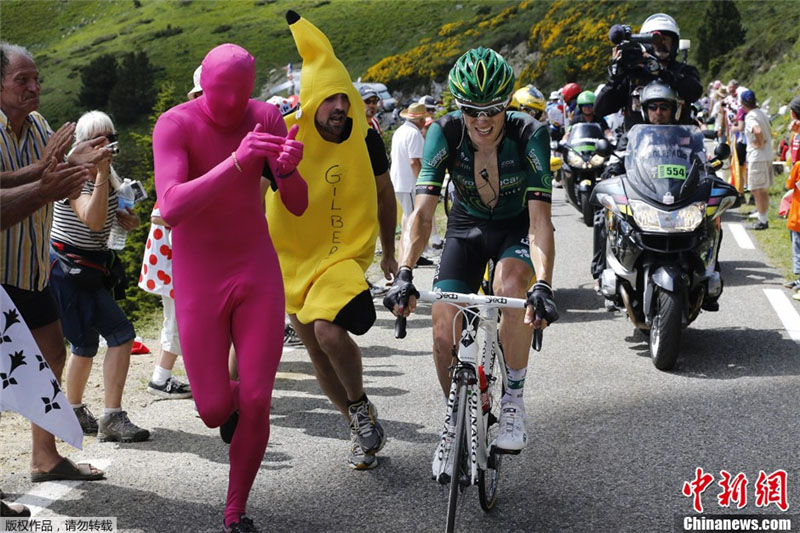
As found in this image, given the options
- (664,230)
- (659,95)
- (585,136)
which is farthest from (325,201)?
(585,136)

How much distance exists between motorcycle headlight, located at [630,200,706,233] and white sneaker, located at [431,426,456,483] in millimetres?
3878

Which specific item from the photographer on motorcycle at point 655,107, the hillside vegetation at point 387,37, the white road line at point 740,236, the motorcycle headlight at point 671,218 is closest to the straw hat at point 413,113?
the white road line at point 740,236

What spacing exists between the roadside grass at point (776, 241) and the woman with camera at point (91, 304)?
25.0ft

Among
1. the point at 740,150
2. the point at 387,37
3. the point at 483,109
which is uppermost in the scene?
the point at 387,37

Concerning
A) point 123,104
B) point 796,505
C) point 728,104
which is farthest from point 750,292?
point 123,104

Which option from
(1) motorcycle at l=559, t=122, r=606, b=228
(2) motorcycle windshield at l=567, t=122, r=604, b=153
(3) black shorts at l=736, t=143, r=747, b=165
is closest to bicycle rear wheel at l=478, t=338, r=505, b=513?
(1) motorcycle at l=559, t=122, r=606, b=228

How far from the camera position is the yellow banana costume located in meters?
5.69

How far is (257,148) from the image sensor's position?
4.25 m

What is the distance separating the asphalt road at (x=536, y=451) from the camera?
189 inches

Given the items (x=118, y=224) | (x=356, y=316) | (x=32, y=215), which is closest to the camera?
(x=32, y=215)

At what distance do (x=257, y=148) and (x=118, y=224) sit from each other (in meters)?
2.53

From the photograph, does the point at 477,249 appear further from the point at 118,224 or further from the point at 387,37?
the point at 387,37

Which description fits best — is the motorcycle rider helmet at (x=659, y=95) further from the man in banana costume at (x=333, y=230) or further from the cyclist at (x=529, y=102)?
the man in banana costume at (x=333, y=230)

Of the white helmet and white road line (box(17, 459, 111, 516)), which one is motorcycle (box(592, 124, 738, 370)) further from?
white road line (box(17, 459, 111, 516))
